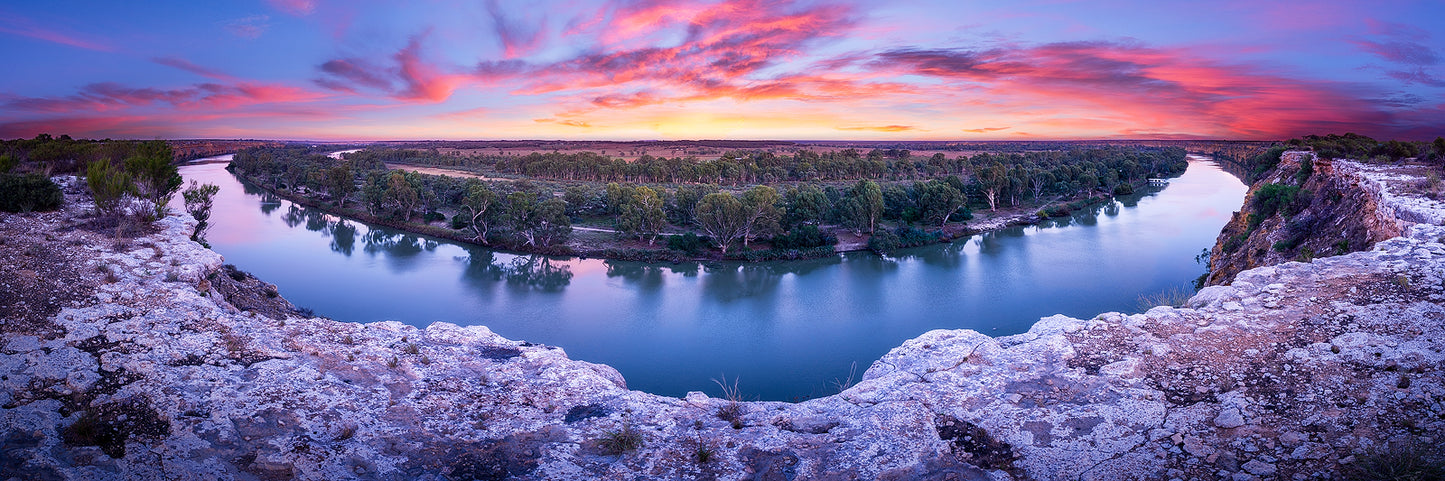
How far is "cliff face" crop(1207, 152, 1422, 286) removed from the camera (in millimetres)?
11602

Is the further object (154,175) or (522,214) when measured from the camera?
(522,214)

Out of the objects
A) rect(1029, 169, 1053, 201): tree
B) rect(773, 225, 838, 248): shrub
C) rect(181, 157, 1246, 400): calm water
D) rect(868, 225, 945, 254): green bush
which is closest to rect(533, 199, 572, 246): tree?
rect(181, 157, 1246, 400): calm water

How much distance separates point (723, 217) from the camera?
29.8 metres

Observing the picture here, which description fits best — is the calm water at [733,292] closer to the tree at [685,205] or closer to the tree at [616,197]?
the tree at [685,205]

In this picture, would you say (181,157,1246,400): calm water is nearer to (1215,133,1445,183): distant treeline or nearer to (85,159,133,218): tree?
(1215,133,1445,183): distant treeline

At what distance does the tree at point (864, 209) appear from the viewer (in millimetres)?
33219

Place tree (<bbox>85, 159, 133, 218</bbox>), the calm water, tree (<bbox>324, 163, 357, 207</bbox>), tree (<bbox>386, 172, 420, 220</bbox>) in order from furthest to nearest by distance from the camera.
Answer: tree (<bbox>324, 163, 357, 207</bbox>) < tree (<bbox>386, 172, 420, 220</bbox>) < the calm water < tree (<bbox>85, 159, 133, 218</bbox>)

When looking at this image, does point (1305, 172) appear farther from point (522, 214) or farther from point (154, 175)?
point (154, 175)

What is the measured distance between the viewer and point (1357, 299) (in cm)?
764

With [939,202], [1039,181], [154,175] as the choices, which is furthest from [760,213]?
[1039,181]

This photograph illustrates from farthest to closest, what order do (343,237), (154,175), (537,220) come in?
(343,237), (537,220), (154,175)

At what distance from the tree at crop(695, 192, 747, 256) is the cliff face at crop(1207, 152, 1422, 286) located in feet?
60.5

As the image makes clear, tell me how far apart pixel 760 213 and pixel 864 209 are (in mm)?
6693

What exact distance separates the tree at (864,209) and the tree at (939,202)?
5.44 m
